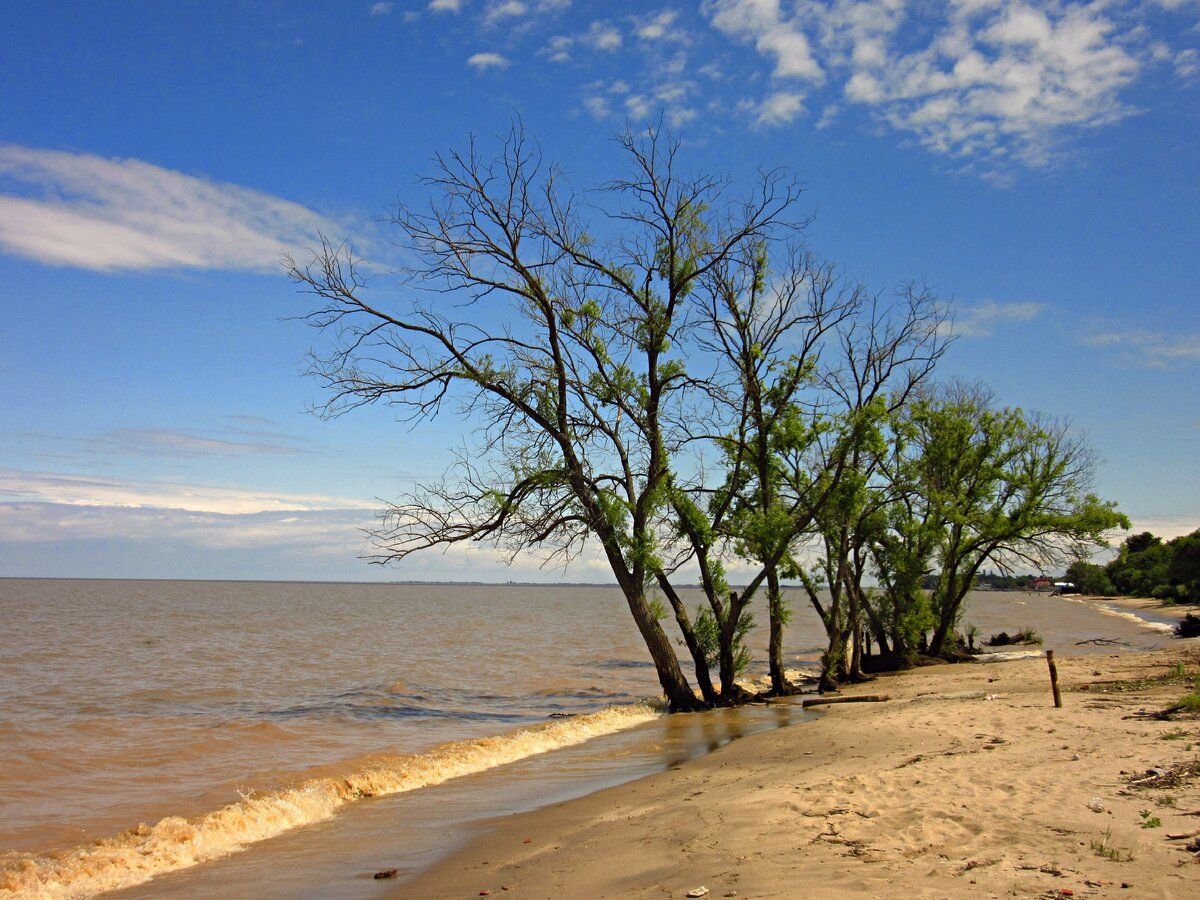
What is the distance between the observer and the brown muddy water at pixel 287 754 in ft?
28.4

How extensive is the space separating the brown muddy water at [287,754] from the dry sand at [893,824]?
4.23ft

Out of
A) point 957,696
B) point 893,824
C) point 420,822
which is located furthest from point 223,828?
point 957,696

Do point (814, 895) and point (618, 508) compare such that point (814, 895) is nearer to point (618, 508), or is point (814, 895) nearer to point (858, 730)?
point (858, 730)

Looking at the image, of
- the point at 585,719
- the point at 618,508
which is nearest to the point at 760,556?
the point at 618,508

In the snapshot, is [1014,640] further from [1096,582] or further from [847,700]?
[1096,582]

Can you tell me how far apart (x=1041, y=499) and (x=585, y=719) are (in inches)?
718

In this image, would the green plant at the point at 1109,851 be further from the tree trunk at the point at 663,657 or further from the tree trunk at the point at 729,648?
the tree trunk at the point at 729,648

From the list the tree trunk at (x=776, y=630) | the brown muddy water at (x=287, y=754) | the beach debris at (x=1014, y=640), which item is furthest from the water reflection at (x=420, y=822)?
the beach debris at (x=1014, y=640)

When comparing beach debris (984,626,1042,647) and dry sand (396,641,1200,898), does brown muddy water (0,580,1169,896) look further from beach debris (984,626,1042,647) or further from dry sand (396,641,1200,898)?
beach debris (984,626,1042,647)

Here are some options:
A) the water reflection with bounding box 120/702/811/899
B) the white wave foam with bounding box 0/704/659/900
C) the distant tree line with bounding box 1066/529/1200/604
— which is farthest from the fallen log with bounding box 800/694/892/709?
the distant tree line with bounding box 1066/529/1200/604

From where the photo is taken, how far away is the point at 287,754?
15023 millimetres

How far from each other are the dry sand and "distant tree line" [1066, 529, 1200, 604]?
151ft

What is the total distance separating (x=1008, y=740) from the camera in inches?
420

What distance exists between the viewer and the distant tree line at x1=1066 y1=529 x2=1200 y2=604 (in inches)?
2473
